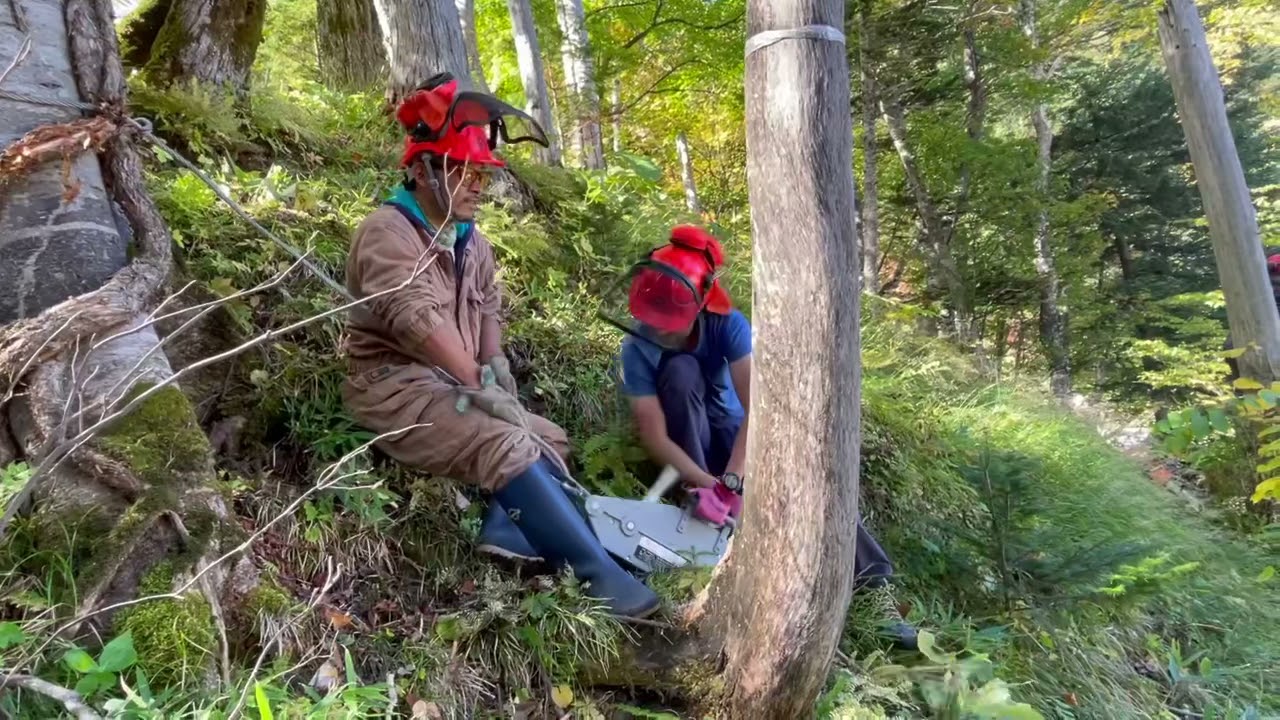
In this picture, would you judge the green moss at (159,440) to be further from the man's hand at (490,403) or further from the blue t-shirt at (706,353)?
the blue t-shirt at (706,353)

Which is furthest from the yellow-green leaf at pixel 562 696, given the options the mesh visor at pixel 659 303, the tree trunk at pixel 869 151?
the tree trunk at pixel 869 151

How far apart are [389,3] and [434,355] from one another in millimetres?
3466

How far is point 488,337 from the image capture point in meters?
3.16

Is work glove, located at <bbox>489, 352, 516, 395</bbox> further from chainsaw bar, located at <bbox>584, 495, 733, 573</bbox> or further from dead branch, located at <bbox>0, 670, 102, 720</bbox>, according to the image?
dead branch, located at <bbox>0, 670, 102, 720</bbox>

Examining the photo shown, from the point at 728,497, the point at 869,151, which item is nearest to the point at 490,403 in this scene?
the point at 728,497

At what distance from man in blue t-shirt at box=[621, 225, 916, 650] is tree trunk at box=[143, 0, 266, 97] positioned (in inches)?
129

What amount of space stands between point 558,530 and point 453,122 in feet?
4.92

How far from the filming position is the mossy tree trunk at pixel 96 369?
180cm

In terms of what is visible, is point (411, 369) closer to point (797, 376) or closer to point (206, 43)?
point (797, 376)

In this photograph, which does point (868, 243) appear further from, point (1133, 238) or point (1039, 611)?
point (1133, 238)

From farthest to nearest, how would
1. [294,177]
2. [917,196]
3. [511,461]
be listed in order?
[917,196]
[294,177]
[511,461]

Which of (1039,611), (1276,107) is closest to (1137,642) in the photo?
(1039,611)

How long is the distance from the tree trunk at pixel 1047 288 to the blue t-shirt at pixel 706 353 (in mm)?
10364

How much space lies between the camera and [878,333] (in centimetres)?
662
